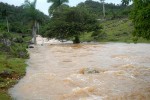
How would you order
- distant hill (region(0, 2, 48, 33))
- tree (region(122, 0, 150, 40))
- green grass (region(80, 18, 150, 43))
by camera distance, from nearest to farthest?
tree (region(122, 0, 150, 40))
green grass (region(80, 18, 150, 43))
distant hill (region(0, 2, 48, 33))

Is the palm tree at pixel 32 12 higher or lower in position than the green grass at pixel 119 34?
higher

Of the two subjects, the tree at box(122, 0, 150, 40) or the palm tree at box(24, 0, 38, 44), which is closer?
the tree at box(122, 0, 150, 40)

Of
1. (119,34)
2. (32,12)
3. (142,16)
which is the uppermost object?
(32,12)

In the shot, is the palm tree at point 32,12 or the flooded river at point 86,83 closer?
the flooded river at point 86,83

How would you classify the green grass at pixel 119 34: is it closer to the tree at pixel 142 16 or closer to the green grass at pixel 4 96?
the tree at pixel 142 16

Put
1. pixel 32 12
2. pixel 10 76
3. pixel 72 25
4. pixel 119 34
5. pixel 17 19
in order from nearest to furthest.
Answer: pixel 10 76, pixel 72 25, pixel 119 34, pixel 32 12, pixel 17 19

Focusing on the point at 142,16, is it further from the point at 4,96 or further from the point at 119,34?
the point at 119,34

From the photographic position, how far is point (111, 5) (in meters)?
165

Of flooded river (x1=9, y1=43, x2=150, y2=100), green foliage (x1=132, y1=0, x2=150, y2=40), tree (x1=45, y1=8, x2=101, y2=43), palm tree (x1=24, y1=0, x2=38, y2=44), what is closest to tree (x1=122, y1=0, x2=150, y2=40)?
green foliage (x1=132, y1=0, x2=150, y2=40)

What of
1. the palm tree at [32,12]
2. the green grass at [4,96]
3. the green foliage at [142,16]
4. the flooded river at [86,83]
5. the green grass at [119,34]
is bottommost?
the green grass at [4,96]

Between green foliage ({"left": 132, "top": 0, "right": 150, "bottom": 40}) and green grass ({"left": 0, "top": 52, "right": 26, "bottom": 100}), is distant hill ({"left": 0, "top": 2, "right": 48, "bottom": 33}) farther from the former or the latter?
green foliage ({"left": 132, "top": 0, "right": 150, "bottom": 40})

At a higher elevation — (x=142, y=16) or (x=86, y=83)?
(x=142, y=16)

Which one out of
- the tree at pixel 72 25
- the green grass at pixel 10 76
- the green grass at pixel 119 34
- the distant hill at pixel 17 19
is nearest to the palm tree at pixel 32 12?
the distant hill at pixel 17 19

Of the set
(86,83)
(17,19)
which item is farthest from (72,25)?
(17,19)
